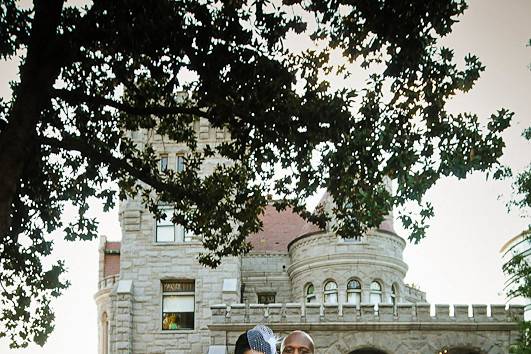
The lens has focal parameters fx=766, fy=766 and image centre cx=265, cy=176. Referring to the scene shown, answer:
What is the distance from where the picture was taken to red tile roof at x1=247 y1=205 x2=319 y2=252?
39.2 metres

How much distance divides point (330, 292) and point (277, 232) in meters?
8.65

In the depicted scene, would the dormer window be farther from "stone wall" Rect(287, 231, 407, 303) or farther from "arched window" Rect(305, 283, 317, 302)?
"stone wall" Rect(287, 231, 407, 303)

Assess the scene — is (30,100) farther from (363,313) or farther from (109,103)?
(363,313)

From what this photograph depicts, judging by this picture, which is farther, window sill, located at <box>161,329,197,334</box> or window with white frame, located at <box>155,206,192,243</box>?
window with white frame, located at <box>155,206,192,243</box>

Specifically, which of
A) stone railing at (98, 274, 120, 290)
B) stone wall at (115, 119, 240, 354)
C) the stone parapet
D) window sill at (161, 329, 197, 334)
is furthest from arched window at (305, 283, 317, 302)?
stone railing at (98, 274, 120, 290)

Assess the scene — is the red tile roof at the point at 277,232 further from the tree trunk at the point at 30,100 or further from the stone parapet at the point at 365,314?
the tree trunk at the point at 30,100

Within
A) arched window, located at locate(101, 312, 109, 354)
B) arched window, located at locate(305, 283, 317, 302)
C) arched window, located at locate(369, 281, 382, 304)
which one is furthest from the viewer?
arched window, located at locate(101, 312, 109, 354)

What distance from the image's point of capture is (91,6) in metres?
11.1

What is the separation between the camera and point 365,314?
93.5ft

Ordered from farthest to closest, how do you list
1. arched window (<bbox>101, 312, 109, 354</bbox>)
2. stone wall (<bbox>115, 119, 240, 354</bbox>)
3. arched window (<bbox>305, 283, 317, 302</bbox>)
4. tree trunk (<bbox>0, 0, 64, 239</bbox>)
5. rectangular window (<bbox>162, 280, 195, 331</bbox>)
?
arched window (<bbox>101, 312, 109, 354</bbox>) → arched window (<bbox>305, 283, 317, 302</bbox>) → rectangular window (<bbox>162, 280, 195, 331</bbox>) → stone wall (<bbox>115, 119, 240, 354</bbox>) → tree trunk (<bbox>0, 0, 64, 239</bbox>)

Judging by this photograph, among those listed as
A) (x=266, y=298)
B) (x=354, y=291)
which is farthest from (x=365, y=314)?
(x=266, y=298)

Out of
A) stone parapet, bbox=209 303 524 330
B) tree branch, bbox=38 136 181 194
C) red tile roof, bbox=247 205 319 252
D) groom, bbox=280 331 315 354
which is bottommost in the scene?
groom, bbox=280 331 315 354

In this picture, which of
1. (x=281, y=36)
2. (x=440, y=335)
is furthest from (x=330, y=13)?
(x=440, y=335)

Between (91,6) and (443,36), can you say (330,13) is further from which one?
(91,6)
